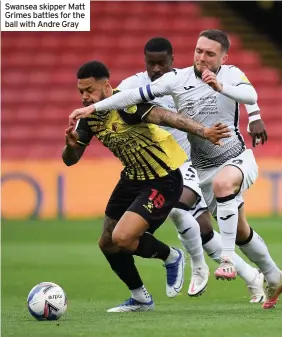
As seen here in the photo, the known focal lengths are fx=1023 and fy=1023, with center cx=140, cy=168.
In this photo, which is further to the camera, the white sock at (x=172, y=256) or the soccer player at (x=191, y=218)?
Answer: the soccer player at (x=191, y=218)

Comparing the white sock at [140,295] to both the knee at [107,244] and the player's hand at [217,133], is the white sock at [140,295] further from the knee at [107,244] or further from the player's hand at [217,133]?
the player's hand at [217,133]

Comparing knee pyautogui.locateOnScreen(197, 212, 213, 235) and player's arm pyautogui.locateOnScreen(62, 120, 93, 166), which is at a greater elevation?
player's arm pyautogui.locateOnScreen(62, 120, 93, 166)

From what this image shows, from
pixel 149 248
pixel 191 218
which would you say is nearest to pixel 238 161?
pixel 149 248

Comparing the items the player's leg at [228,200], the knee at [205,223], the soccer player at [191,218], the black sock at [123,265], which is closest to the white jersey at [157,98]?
the soccer player at [191,218]

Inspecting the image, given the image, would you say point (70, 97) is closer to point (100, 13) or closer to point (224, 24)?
point (100, 13)

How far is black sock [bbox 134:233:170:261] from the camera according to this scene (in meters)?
7.66

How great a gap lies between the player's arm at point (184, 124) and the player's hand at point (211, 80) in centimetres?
26

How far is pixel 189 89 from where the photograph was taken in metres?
7.71

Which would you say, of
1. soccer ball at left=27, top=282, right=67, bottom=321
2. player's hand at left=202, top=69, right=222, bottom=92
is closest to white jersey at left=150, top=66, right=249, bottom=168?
player's hand at left=202, top=69, right=222, bottom=92

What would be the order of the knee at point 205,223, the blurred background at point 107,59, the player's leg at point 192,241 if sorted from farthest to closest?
the blurred background at point 107,59 → the knee at point 205,223 → the player's leg at point 192,241

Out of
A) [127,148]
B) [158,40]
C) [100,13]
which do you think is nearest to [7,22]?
[158,40]

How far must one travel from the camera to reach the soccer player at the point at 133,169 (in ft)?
24.6
